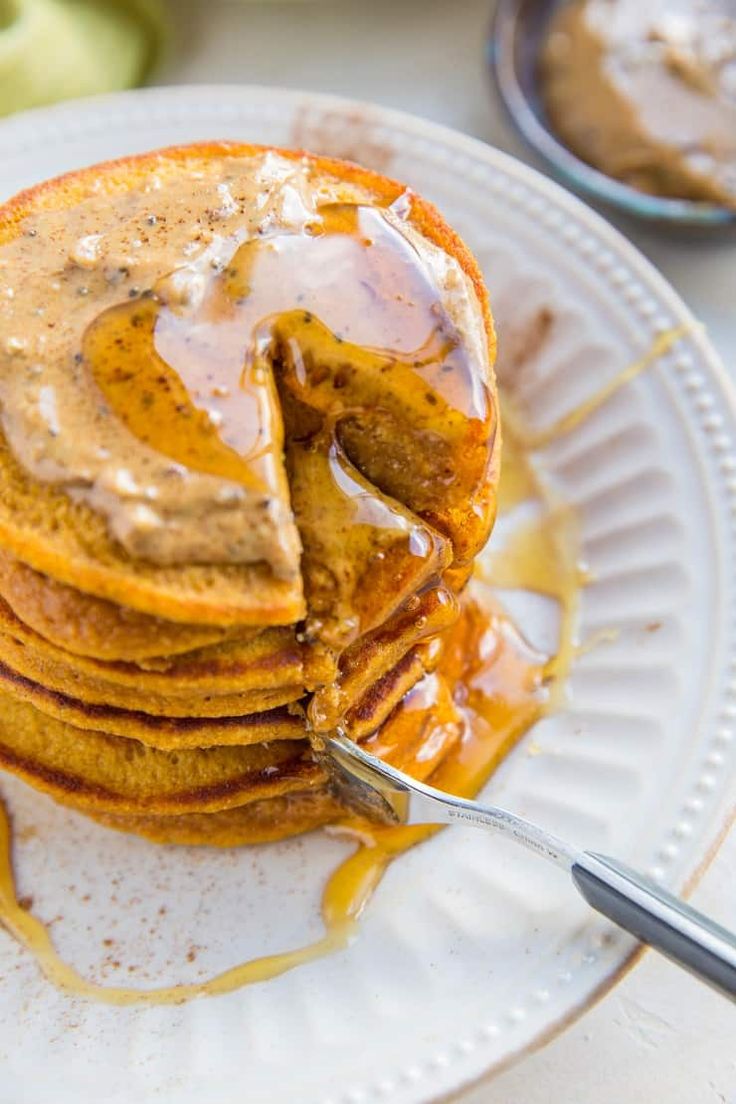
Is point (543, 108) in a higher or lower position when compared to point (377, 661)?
higher

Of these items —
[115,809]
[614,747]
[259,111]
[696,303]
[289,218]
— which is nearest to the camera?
[289,218]

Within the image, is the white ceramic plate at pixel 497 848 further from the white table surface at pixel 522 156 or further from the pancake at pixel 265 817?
the white table surface at pixel 522 156

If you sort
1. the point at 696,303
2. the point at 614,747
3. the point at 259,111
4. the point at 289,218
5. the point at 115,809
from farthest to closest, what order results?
the point at 696,303 → the point at 259,111 → the point at 614,747 → the point at 115,809 → the point at 289,218

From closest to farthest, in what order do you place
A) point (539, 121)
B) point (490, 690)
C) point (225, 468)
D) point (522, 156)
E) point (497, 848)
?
point (225, 468), point (497, 848), point (490, 690), point (539, 121), point (522, 156)

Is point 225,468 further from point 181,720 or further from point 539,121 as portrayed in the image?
point 539,121

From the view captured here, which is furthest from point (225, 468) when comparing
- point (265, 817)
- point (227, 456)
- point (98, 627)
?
point (265, 817)

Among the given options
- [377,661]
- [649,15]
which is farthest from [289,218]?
[649,15]

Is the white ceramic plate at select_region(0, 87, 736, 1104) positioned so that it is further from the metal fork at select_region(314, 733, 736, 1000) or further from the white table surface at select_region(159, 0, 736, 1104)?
the white table surface at select_region(159, 0, 736, 1104)

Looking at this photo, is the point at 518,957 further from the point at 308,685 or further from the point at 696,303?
the point at 696,303
